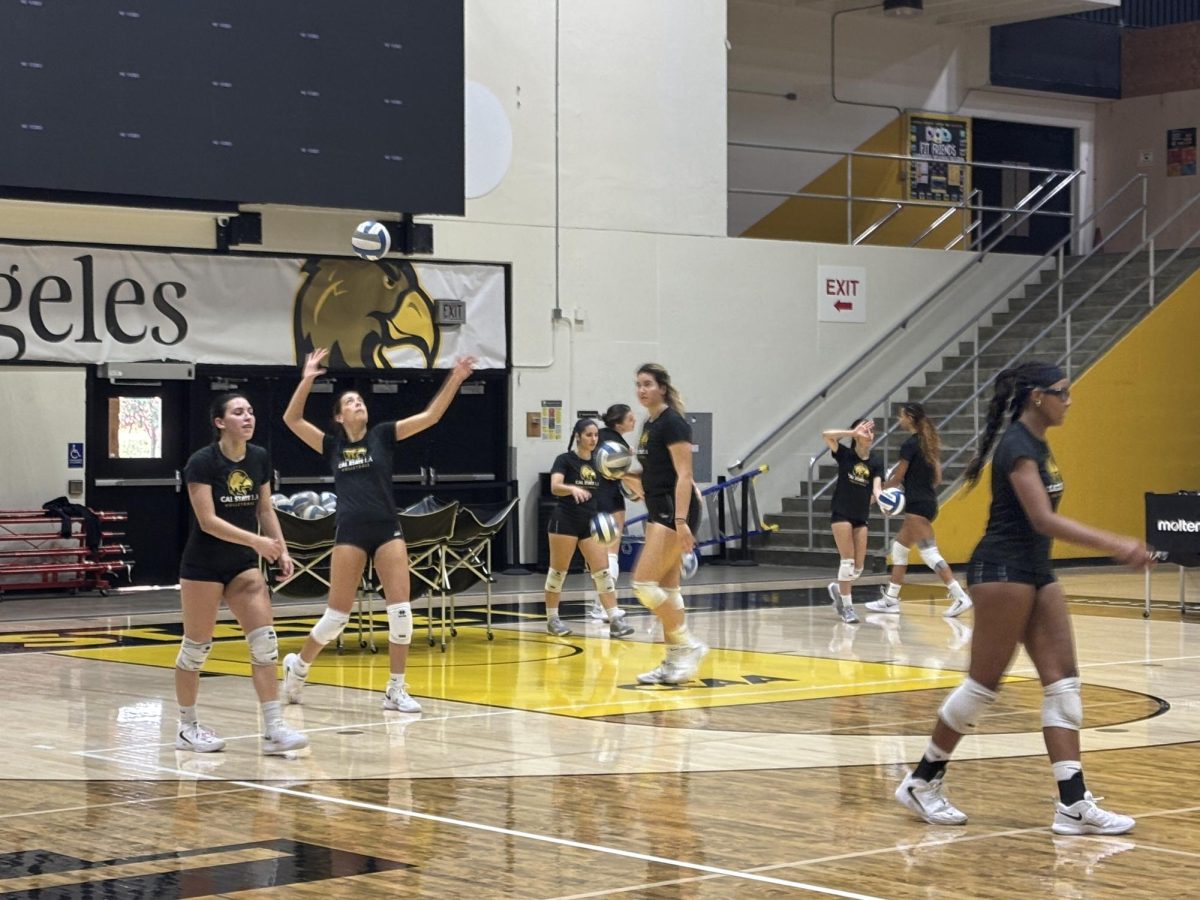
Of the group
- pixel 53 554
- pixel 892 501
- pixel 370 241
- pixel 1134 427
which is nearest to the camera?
pixel 892 501

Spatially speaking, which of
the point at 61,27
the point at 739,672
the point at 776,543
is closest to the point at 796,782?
the point at 739,672

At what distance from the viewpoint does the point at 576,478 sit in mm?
16406

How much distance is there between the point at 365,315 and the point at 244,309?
1.55m

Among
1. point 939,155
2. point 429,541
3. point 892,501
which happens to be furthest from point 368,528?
point 939,155

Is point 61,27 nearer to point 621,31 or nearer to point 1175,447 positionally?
point 621,31

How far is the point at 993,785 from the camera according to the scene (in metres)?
9.21

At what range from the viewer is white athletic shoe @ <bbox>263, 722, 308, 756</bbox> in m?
10.1

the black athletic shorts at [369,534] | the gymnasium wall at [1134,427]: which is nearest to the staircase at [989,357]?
the gymnasium wall at [1134,427]

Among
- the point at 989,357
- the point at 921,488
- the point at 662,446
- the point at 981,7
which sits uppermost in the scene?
the point at 981,7

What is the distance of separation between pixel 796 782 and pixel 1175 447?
18623 mm

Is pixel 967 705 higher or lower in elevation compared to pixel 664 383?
lower

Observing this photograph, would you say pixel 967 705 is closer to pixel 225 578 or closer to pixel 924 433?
pixel 225 578

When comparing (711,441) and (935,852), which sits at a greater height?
(711,441)

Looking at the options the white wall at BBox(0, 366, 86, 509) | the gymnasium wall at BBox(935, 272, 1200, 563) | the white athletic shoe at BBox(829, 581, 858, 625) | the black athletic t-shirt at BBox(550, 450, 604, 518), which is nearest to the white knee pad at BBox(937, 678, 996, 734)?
the black athletic t-shirt at BBox(550, 450, 604, 518)
